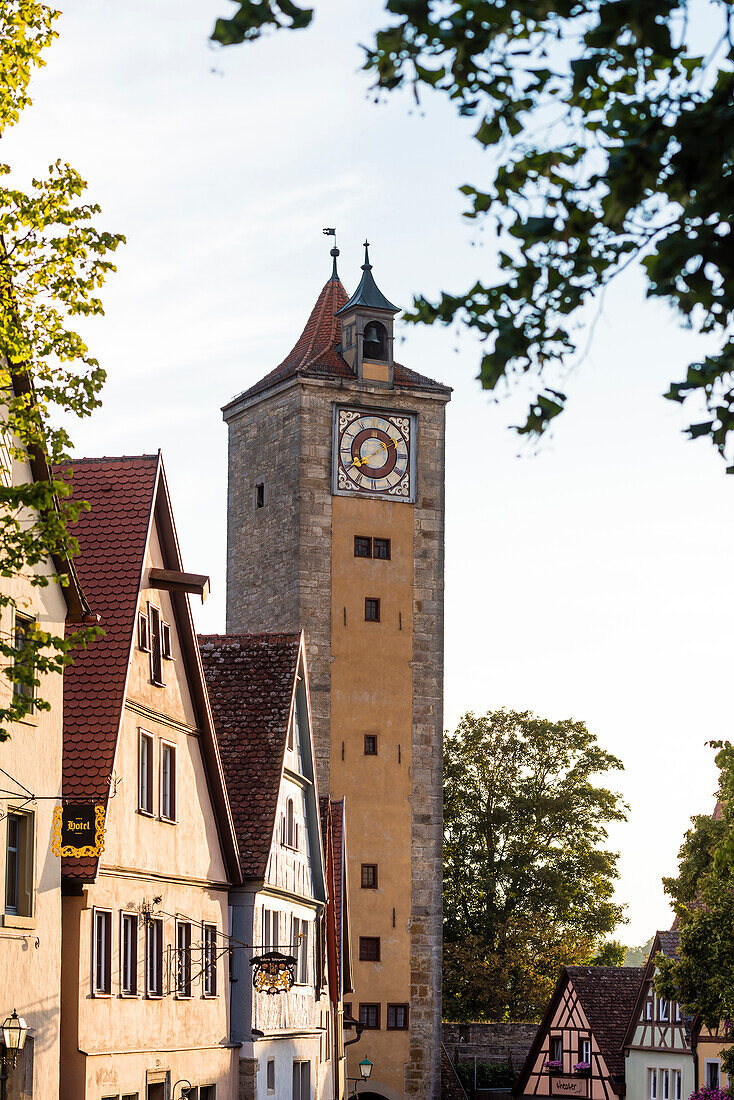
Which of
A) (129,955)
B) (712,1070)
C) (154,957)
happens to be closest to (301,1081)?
(154,957)

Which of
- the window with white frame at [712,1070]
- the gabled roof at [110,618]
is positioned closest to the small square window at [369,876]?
the window with white frame at [712,1070]

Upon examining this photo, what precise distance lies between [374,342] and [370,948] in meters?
17.5

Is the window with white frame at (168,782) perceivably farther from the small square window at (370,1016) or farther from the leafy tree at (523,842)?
the leafy tree at (523,842)

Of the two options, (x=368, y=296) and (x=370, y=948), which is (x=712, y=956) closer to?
(x=370, y=948)

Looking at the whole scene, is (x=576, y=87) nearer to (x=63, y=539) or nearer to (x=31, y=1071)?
(x=63, y=539)

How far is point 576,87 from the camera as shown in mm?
6273

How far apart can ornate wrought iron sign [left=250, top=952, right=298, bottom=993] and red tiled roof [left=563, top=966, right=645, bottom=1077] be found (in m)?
28.1

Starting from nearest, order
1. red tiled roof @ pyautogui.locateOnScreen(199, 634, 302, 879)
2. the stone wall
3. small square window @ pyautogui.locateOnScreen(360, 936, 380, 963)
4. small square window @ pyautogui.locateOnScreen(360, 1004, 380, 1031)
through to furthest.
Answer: red tiled roof @ pyautogui.locateOnScreen(199, 634, 302, 879) < small square window @ pyautogui.locateOnScreen(360, 1004, 380, 1031) < small square window @ pyautogui.locateOnScreen(360, 936, 380, 963) < the stone wall

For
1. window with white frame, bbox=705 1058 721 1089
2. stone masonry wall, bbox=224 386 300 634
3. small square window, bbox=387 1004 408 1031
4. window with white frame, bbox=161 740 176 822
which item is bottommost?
window with white frame, bbox=705 1058 721 1089

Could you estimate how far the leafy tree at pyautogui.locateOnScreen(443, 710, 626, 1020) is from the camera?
2357 inches

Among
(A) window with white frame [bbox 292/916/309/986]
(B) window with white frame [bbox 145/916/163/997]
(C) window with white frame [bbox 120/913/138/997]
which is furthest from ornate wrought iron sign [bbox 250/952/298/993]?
(A) window with white frame [bbox 292/916/309/986]

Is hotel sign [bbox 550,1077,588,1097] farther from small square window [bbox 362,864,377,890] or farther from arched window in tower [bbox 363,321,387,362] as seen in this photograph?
arched window in tower [bbox 363,321,387,362]

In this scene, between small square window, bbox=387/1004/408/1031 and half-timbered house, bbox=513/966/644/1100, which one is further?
half-timbered house, bbox=513/966/644/1100

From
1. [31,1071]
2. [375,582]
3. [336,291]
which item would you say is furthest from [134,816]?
[336,291]
